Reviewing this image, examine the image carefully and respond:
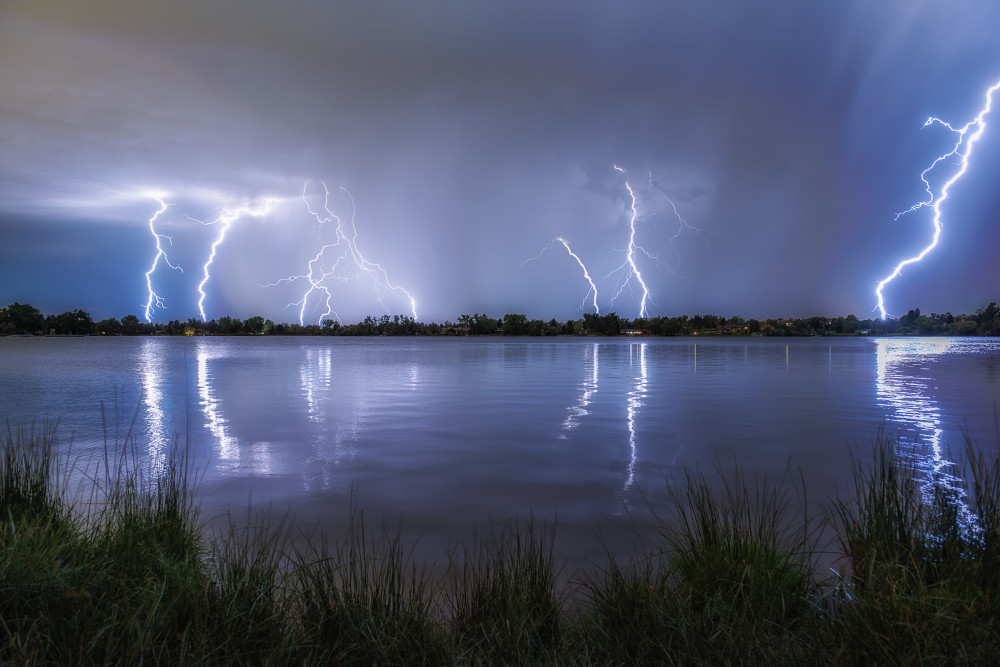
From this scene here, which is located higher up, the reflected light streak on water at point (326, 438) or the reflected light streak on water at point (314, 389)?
the reflected light streak on water at point (326, 438)

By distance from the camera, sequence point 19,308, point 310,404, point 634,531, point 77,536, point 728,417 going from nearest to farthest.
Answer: point 77,536 < point 634,531 < point 728,417 < point 310,404 < point 19,308

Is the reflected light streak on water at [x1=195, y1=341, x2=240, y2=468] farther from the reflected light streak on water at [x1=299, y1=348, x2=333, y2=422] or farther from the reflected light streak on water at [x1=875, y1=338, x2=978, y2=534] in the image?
the reflected light streak on water at [x1=875, y1=338, x2=978, y2=534]

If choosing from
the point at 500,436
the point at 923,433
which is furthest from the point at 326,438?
the point at 923,433

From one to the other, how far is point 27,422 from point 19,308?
224827 mm

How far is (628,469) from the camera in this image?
936 cm

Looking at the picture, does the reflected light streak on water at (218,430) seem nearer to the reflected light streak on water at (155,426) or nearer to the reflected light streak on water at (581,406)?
the reflected light streak on water at (155,426)

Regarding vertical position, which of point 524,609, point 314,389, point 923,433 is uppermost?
point 524,609

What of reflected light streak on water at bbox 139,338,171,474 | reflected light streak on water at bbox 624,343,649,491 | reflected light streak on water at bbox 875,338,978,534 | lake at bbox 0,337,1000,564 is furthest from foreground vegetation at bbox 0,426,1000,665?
reflected light streak on water at bbox 139,338,171,474

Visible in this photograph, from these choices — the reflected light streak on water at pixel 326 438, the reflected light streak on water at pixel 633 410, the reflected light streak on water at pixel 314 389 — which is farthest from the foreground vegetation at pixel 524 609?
the reflected light streak on water at pixel 314 389

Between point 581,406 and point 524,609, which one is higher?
point 524,609

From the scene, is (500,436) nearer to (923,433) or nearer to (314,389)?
(923,433)

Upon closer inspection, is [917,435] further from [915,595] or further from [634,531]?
[915,595]

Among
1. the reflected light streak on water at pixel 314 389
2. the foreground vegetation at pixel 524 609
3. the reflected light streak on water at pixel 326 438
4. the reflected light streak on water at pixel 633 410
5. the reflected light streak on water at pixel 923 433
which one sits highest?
the foreground vegetation at pixel 524 609

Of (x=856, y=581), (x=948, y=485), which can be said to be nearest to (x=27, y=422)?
(x=856, y=581)
